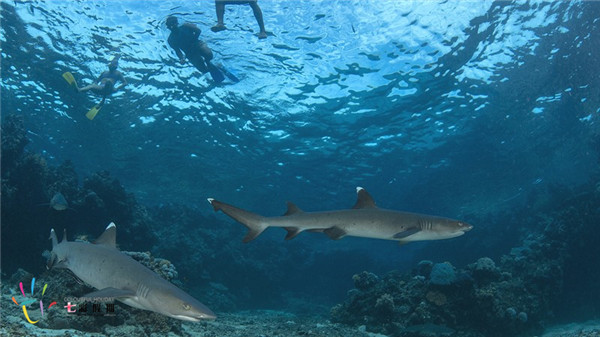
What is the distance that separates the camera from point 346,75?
17281 mm

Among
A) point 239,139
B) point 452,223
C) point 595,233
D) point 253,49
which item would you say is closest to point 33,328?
point 452,223

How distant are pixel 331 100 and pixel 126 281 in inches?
675

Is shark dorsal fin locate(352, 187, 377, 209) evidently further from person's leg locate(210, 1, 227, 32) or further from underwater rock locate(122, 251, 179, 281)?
person's leg locate(210, 1, 227, 32)

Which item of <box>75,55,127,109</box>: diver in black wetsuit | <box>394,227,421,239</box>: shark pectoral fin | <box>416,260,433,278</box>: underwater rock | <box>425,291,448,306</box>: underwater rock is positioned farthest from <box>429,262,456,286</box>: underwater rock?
<box>75,55,127,109</box>: diver in black wetsuit

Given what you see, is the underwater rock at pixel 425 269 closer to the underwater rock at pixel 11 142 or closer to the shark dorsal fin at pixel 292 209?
the shark dorsal fin at pixel 292 209

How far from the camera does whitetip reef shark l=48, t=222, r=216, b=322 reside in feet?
10.6

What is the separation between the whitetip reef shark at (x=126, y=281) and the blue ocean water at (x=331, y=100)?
34.0ft

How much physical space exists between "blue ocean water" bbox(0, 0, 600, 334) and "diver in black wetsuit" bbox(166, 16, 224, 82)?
4.33 feet

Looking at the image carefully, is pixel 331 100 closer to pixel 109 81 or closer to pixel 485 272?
pixel 109 81

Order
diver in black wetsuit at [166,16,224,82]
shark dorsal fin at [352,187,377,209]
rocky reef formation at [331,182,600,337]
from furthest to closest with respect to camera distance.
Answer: diver in black wetsuit at [166,16,224,82] → rocky reef formation at [331,182,600,337] → shark dorsal fin at [352,187,377,209]

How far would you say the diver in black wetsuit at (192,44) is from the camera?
1240cm

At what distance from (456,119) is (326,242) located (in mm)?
32709

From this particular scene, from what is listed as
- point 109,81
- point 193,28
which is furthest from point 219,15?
point 109,81

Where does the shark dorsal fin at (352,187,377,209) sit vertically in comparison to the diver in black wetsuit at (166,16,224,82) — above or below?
below
